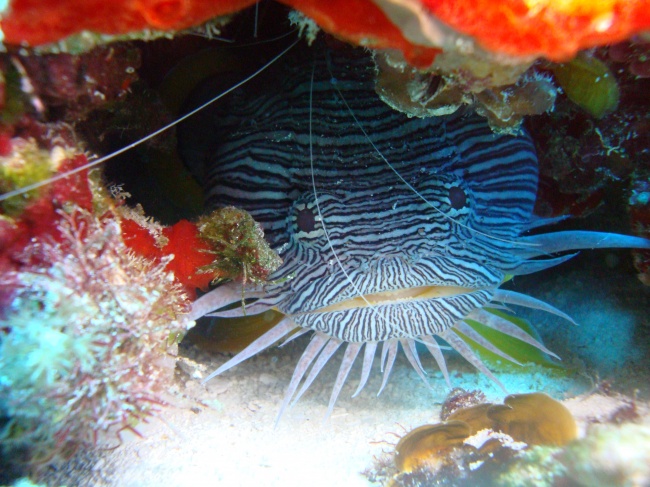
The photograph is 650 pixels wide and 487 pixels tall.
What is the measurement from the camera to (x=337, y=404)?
3928 mm

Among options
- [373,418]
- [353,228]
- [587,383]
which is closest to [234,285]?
[353,228]

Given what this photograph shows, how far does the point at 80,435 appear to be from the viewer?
223cm

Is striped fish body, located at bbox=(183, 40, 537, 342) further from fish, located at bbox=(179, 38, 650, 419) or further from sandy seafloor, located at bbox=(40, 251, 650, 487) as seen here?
sandy seafloor, located at bbox=(40, 251, 650, 487)

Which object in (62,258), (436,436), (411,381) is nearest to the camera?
(62,258)

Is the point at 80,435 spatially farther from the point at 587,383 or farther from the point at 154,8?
the point at 587,383

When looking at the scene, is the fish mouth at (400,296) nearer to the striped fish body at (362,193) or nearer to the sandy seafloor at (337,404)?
the striped fish body at (362,193)

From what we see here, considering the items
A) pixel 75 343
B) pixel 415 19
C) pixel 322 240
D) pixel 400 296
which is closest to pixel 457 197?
pixel 400 296

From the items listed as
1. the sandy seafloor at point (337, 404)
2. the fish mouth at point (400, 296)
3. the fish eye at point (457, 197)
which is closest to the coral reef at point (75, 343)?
the sandy seafloor at point (337, 404)

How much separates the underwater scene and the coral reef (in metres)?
0.01

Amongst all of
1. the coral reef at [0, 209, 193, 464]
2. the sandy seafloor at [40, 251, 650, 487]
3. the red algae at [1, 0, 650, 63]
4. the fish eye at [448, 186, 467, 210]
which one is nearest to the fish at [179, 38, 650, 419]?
the fish eye at [448, 186, 467, 210]

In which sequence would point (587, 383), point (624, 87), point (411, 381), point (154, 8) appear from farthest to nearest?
point (411, 381) → point (587, 383) → point (624, 87) → point (154, 8)

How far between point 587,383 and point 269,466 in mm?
2849

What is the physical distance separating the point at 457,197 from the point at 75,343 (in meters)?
2.88

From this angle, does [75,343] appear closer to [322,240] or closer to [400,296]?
[322,240]
